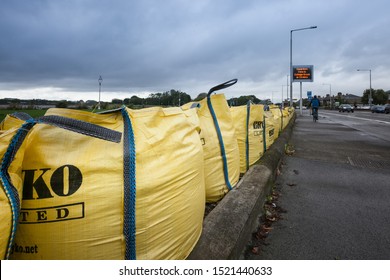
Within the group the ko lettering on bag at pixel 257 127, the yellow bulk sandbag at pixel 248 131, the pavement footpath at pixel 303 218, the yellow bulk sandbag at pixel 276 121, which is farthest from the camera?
the yellow bulk sandbag at pixel 276 121

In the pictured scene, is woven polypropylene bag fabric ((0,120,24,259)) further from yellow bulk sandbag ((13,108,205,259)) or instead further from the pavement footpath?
the pavement footpath

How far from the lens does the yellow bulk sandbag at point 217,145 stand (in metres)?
2.48

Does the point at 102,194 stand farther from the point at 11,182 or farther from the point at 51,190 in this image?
the point at 11,182

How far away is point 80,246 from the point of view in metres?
1.19

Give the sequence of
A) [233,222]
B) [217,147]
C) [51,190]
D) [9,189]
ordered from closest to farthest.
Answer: [9,189] → [51,190] → [233,222] → [217,147]

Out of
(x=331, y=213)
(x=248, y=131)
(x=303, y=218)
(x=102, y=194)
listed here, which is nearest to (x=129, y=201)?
(x=102, y=194)

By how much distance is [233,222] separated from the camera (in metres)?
1.97

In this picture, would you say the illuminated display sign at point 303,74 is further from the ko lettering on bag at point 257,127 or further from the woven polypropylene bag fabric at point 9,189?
the woven polypropylene bag fabric at point 9,189

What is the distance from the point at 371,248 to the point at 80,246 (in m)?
2.07

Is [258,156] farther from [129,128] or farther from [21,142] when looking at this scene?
[21,142]

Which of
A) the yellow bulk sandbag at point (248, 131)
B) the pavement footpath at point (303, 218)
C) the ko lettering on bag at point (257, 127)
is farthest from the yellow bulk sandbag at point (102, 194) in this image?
the ko lettering on bag at point (257, 127)

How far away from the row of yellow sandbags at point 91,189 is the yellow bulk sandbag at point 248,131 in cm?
217

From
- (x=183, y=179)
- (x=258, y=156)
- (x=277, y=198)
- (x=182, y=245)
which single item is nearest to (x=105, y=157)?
(x=183, y=179)

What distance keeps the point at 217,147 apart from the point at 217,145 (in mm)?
19
